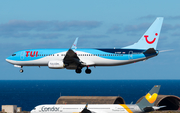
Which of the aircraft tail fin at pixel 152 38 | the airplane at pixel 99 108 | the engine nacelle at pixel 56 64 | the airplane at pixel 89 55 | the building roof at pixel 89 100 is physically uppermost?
the aircraft tail fin at pixel 152 38

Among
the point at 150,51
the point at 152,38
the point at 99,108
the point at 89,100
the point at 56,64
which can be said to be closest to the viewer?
the point at 150,51

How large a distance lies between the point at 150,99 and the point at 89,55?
15.7 m

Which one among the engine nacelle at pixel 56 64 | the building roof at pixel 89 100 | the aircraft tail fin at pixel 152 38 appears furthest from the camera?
the building roof at pixel 89 100

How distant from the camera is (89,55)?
71.6 m

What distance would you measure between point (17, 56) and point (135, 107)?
28.4m

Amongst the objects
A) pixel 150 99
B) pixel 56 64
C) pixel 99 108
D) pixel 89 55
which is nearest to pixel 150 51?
pixel 150 99

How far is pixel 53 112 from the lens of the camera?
72.4 m

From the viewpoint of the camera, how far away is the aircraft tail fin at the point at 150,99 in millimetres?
70750

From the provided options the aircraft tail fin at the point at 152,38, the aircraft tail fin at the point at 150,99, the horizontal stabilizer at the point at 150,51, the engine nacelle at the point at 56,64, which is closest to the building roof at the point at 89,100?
the aircraft tail fin at the point at 150,99

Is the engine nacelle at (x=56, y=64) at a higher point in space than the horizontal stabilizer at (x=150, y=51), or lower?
lower

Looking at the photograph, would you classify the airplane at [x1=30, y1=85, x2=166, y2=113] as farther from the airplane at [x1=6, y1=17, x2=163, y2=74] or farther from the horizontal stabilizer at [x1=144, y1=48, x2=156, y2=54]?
the horizontal stabilizer at [x1=144, y1=48, x2=156, y2=54]

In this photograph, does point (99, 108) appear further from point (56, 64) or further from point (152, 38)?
point (152, 38)

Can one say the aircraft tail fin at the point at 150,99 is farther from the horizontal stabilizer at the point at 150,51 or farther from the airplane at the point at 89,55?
the horizontal stabilizer at the point at 150,51

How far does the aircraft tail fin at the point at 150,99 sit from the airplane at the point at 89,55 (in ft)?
23.0
